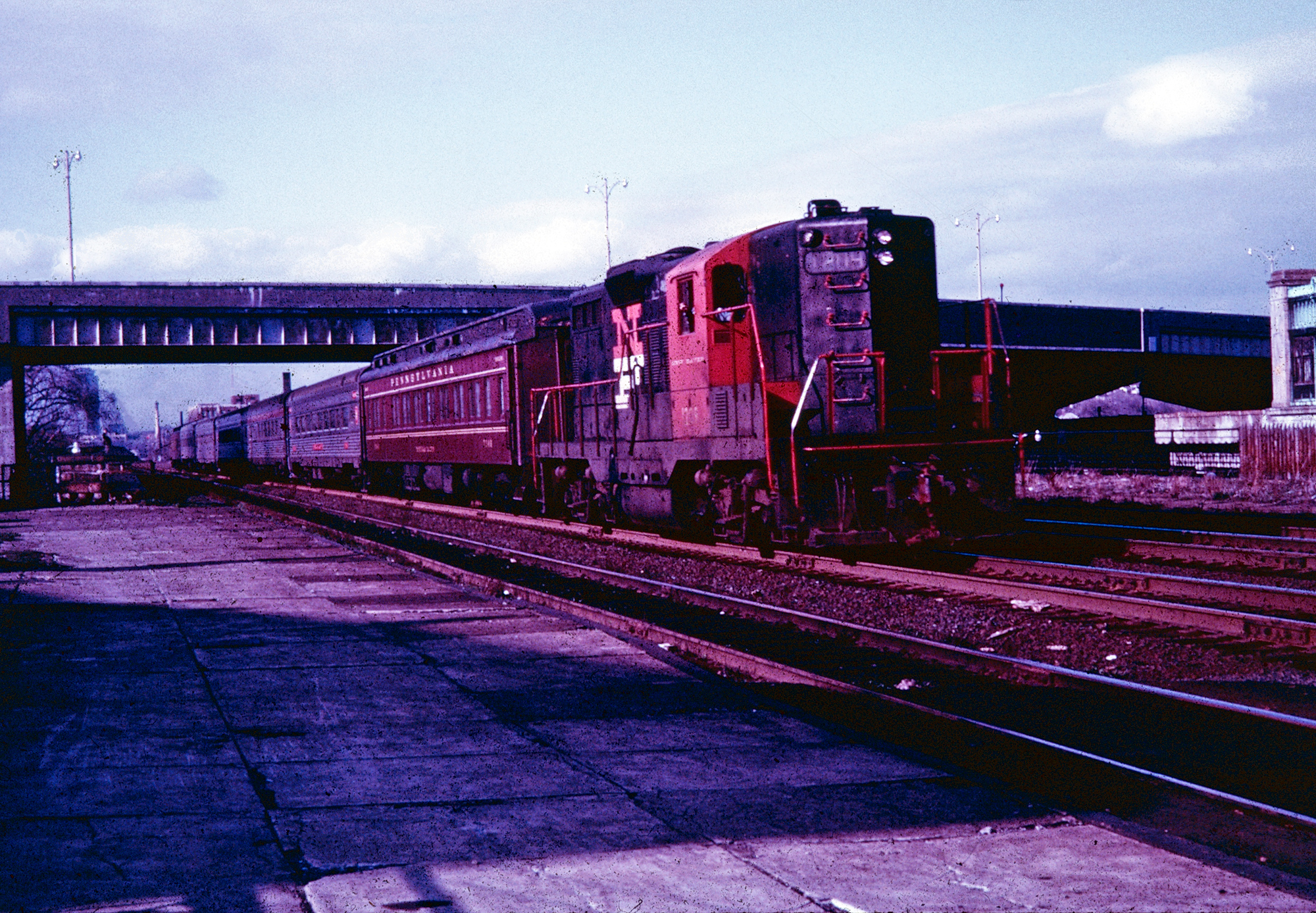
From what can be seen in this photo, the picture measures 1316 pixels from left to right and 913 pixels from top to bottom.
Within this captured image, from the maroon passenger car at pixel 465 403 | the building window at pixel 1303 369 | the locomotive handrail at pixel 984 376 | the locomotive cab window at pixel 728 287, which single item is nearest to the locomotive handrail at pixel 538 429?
the maroon passenger car at pixel 465 403

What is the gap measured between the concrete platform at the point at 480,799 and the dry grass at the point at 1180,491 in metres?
14.7

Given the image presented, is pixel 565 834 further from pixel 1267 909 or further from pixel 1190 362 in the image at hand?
pixel 1190 362

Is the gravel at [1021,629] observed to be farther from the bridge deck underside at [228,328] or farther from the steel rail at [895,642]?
the bridge deck underside at [228,328]

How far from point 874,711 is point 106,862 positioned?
4345 millimetres

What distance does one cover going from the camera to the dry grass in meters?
22.2

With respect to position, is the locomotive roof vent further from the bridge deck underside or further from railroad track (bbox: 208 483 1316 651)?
the bridge deck underside

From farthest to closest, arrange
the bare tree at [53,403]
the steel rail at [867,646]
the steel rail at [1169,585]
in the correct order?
the bare tree at [53,403] < the steel rail at [1169,585] < the steel rail at [867,646]

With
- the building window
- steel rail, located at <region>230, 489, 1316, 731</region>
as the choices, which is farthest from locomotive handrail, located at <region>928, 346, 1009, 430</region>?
the building window

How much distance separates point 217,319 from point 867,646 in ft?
146

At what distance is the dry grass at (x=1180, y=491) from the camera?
2219 cm

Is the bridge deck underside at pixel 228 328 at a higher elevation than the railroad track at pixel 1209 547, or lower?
higher

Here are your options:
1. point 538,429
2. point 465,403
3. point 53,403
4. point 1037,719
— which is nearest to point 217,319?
point 465,403

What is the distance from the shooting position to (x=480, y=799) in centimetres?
541

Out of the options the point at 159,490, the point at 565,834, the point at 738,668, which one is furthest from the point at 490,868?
the point at 159,490
